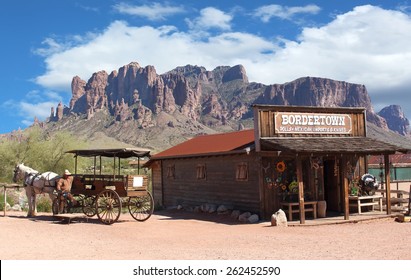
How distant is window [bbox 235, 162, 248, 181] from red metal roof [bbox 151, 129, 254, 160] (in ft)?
2.45

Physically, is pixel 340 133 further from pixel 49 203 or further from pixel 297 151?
pixel 49 203

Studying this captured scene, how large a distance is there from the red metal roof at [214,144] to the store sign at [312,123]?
1.48 meters

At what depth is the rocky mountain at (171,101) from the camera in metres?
138

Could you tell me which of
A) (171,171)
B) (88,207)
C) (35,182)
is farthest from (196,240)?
(171,171)

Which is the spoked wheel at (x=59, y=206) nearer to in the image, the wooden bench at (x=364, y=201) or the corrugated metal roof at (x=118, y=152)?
the corrugated metal roof at (x=118, y=152)

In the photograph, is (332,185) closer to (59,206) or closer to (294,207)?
(294,207)

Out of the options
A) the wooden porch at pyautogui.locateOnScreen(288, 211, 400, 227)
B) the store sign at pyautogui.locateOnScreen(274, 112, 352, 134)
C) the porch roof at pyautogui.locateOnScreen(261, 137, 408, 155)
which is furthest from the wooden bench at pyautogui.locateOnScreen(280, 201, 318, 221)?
the store sign at pyautogui.locateOnScreen(274, 112, 352, 134)

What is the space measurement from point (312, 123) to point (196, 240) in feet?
26.7

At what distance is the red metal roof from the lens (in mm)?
18523

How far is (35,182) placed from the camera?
16.8 metres

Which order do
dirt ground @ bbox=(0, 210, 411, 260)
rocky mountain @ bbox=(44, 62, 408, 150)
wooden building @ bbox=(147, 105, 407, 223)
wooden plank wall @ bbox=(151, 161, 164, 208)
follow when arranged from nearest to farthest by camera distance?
dirt ground @ bbox=(0, 210, 411, 260), wooden building @ bbox=(147, 105, 407, 223), wooden plank wall @ bbox=(151, 161, 164, 208), rocky mountain @ bbox=(44, 62, 408, 150)

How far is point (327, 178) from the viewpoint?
18578 mm

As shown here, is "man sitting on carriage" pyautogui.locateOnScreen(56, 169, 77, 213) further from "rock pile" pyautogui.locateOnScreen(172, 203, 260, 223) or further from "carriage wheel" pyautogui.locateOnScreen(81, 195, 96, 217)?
"rock pile" pyautogui.locateOnScreen(172, 203, 260, 223)

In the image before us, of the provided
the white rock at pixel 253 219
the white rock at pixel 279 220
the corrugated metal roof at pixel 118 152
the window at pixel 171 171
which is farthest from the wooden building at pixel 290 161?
the corrugated metal roof at pixel 118 152
